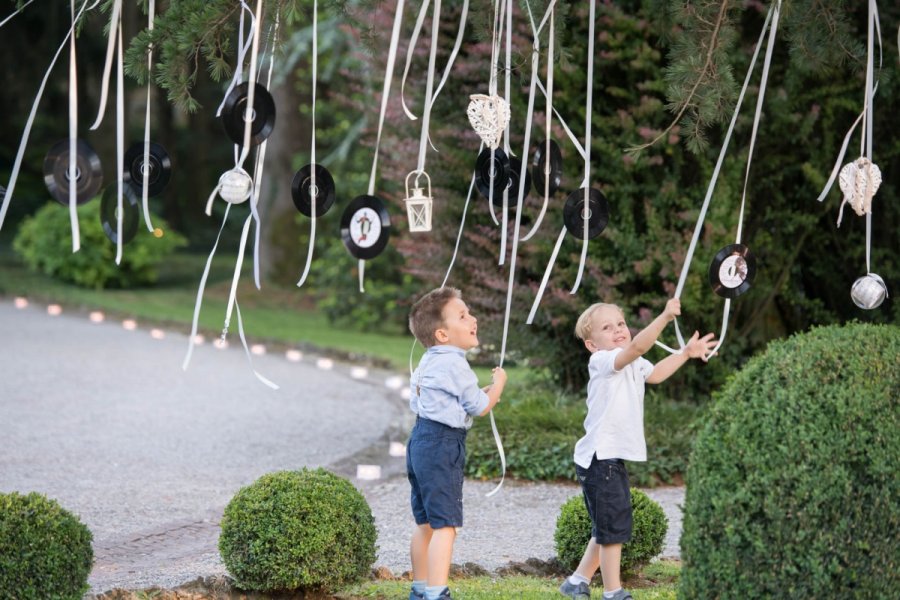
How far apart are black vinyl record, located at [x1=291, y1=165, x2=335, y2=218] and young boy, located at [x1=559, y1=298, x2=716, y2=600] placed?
1133 mm

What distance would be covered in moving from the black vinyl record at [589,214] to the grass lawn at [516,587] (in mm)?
1362

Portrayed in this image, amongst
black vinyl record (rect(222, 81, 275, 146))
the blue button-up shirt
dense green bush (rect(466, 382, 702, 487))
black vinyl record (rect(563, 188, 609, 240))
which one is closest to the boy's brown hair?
the blue button-up shirt

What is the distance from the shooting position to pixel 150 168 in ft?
12.1

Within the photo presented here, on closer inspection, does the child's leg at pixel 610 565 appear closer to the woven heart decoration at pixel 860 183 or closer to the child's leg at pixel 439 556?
the child's leg at pixel 439 556

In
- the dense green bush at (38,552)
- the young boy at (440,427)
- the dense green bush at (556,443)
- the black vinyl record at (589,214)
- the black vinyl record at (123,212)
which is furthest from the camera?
the dense green bush at (556,443)

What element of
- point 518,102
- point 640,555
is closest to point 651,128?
point 518,102

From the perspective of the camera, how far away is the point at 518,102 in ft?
24.8

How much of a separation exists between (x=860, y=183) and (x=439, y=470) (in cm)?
193

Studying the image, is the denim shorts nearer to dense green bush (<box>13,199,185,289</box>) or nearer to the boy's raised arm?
the boy's raised arm

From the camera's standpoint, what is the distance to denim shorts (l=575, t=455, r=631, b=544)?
161 inches

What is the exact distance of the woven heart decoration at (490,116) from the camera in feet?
13.0

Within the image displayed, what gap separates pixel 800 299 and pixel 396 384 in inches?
162

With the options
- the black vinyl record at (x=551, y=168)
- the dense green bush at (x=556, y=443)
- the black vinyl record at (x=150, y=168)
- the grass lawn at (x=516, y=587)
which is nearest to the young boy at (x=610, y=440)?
the grass lawn at (x=516, y=587)

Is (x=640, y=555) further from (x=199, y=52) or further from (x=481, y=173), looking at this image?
(x=199, y=52)
